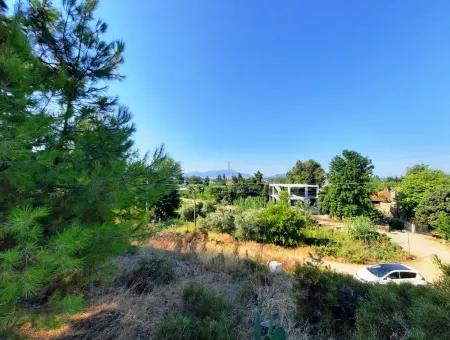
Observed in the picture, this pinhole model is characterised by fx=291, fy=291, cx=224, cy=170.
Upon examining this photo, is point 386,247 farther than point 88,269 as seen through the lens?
Yes

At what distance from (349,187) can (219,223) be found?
12530mm

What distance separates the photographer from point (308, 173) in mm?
40125

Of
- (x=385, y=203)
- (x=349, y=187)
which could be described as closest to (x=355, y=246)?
(x=349, y=187)

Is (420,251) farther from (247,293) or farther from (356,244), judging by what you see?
(247,293)

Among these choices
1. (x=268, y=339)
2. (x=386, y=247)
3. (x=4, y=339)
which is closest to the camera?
(x=4, y=339)

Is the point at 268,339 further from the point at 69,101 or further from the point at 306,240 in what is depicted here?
the point at 306,240

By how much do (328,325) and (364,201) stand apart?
23.2 m

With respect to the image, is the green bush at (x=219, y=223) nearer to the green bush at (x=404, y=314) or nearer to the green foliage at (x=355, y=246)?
the green foliage at (x=355, y=246)

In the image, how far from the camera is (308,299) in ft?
12.5

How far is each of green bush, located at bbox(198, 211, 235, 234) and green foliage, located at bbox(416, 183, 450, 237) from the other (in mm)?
14700

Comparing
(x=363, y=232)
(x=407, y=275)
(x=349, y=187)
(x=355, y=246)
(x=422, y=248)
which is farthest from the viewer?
(x=349, y=187)

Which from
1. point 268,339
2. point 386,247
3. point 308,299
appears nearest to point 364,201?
point 386,247

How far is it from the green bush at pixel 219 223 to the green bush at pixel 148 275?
13.2 meters

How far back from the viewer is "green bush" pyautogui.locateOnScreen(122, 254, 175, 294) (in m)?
4.55
